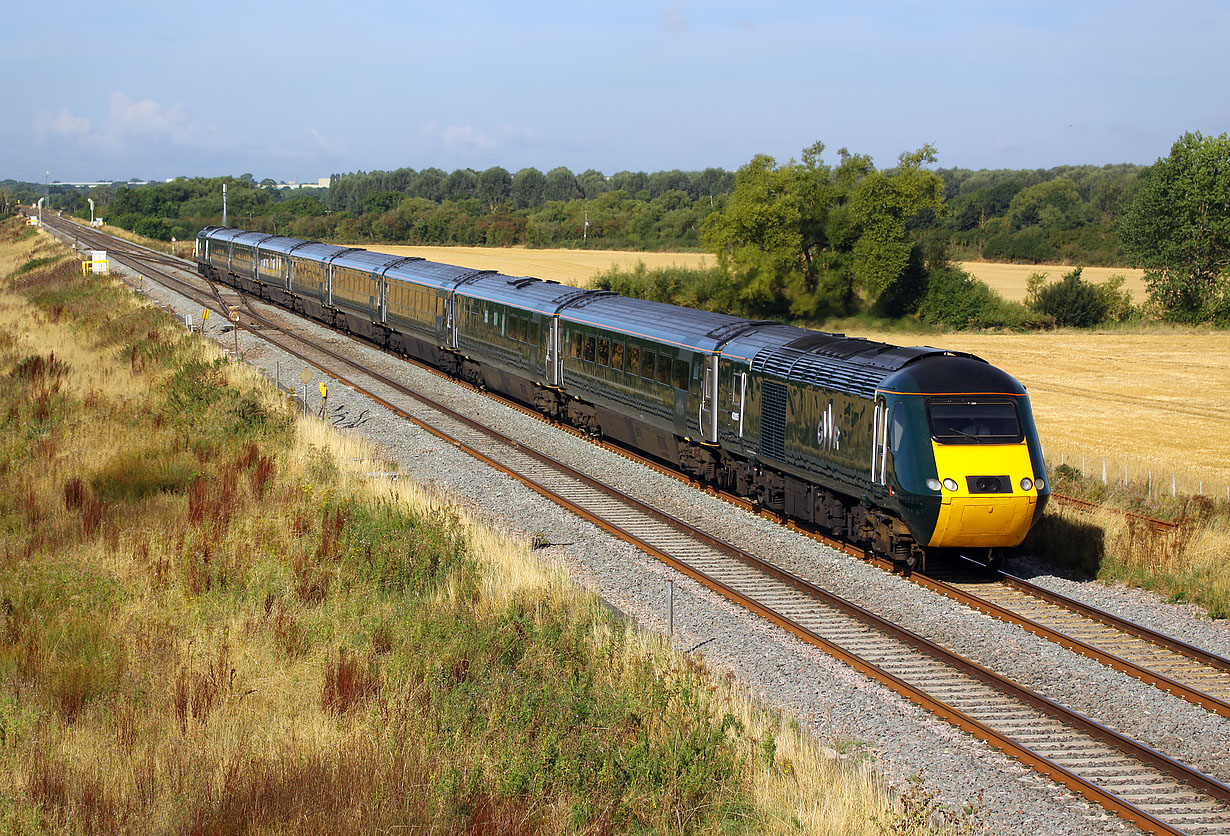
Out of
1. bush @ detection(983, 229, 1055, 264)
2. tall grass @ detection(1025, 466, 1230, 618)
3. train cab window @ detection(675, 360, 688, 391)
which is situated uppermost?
bush @ detection(983, 229, 1055, 264)

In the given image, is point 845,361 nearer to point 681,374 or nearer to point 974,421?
point 974,421

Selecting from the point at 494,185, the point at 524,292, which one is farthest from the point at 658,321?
the point at 494,185

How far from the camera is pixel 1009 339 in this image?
58.0 meters

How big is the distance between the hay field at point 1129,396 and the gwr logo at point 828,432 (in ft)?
27.0

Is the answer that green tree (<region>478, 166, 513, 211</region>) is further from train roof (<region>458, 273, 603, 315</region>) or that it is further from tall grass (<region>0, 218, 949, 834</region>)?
tall grass (<region>0, 218, 949, 834</region>)

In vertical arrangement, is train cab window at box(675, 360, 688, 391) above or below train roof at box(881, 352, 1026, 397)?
below

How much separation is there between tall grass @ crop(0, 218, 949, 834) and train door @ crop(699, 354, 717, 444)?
494cm

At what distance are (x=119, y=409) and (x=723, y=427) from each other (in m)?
13.6

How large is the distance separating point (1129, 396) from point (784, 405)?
90.8 ft

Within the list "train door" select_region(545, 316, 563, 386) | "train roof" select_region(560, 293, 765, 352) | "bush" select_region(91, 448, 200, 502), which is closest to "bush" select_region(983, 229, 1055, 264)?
"train roof" select_region(560, 293, 765, 352)

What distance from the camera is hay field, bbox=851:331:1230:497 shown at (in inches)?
1044

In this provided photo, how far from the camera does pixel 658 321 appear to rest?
22.1 metres

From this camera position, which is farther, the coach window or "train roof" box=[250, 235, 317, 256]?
"train roof" box=[250, 235, 317, 256]

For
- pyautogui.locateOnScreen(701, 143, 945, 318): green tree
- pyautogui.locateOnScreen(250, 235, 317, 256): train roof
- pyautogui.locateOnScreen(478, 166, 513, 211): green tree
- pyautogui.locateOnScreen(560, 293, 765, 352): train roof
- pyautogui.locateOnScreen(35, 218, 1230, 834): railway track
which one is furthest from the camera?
pyautogui.locateOnScreen(478, 166, 513, 211): green tree
